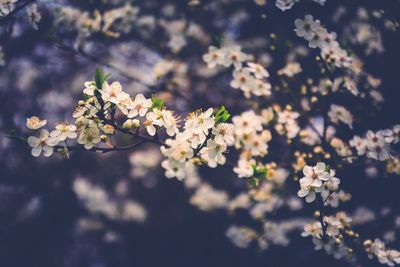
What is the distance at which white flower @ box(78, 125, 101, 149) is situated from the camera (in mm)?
2424

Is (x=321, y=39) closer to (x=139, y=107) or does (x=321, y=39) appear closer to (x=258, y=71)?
(x=258, y=71)

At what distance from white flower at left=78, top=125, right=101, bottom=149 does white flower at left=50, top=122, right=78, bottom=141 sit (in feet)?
0.16

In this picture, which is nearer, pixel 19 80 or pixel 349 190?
pixel 349 190

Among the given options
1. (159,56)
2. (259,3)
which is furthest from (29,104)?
(259,3)

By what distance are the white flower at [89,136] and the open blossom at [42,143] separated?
0.75 ft

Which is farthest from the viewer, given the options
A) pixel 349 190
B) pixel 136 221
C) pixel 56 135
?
pixel 136 221

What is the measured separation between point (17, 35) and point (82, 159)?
9.20 feet

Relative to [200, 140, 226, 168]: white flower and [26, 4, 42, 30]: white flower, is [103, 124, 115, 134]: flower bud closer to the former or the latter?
[200, 140, 226, 168]: white flower

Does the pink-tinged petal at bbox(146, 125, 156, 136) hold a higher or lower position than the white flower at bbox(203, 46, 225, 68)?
higher

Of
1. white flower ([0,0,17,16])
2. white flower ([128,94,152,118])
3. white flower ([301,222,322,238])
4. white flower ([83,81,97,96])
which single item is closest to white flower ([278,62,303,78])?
white flower ([301,222,322,238])

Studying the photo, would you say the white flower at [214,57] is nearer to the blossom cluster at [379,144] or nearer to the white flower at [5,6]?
the blossom cluster at [379,144]

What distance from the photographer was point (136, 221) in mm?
7016

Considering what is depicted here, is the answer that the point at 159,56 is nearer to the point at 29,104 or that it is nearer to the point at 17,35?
the point at 17,35

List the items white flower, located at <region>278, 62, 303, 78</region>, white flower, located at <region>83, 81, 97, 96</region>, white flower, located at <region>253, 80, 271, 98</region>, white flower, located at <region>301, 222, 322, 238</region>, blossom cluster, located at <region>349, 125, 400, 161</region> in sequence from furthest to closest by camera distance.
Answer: white flower, located at <region>278, 62, 303, 78</region>
white flower, located at <region>253, 80, 271, 98</region>
blossom cluster, located at <region>349, 125, 400, 161</region>
white flower, located at <region>301, 222, 322, 238</region>
white flower, located at <region>83, 81, 97, 96</region>
